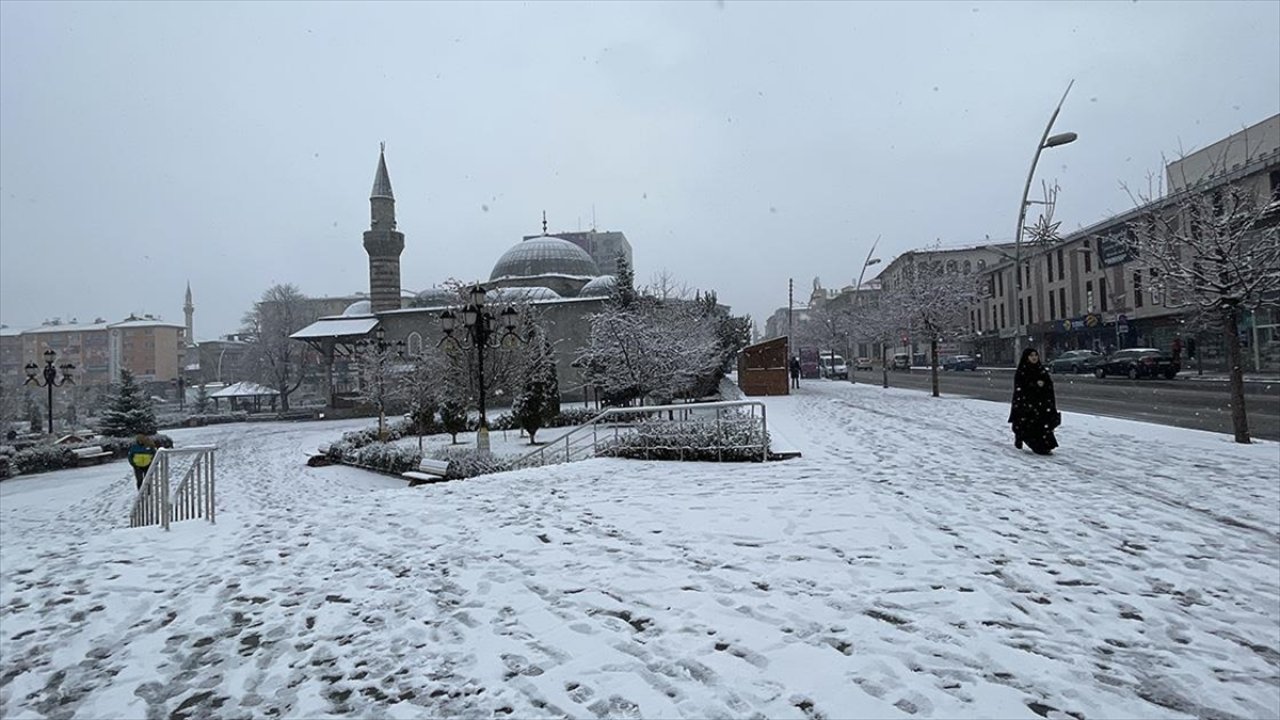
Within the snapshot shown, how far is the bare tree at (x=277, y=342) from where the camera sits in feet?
178

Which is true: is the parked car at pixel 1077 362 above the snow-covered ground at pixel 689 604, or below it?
above

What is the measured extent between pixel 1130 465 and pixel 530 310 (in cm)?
2403

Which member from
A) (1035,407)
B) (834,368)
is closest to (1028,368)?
(1035,407)

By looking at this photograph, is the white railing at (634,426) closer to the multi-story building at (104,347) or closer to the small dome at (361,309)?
the small dome at (361,309)

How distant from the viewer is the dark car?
1136 inches

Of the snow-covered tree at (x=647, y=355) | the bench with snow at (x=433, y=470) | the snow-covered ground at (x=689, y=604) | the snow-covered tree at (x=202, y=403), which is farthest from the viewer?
the snow-covered tree at (x=202, y=403)

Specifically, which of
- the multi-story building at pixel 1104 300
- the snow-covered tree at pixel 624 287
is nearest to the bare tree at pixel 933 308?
the multi-story building at pixel 1104 300

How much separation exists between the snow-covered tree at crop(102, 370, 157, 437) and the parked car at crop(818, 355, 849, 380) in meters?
39.8

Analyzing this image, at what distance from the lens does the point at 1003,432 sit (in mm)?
13094

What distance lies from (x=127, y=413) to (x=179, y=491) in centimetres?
2720

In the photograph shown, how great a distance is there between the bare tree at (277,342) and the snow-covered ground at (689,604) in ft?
169

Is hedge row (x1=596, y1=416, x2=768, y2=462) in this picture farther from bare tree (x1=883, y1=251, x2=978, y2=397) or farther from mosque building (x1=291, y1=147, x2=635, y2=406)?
mosque building (x1=291, y1=147, x2=635, y2=406)

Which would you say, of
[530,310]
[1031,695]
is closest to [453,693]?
[1031,695]

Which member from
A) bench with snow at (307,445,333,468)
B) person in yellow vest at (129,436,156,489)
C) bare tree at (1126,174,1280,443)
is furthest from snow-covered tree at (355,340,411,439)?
bare tree at (1126,174,1280,443)
